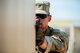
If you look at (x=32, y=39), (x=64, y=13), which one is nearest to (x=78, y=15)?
(x=64, y=13)

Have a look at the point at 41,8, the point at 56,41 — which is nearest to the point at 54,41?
the point at 56,41

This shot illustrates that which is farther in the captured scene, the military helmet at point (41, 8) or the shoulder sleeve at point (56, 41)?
the shoulder sleeve at point (56, 41)

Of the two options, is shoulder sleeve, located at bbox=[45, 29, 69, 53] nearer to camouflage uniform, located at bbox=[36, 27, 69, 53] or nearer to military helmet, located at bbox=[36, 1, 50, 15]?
camouflage uniform, located at bbox=[36, 27, 69, 53]

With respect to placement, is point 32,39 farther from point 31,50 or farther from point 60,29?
point 60,29

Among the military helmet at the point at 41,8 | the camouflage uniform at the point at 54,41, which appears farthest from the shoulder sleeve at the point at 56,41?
the military helmet at the point at 41,8

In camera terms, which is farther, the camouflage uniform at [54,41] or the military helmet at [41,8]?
the camouflage uniform at [54,41]

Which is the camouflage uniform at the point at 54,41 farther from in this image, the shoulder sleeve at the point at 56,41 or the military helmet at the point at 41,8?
the military helmet at the point at 41,8

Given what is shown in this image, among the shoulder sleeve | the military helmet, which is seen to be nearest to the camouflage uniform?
the shoulder sleeve

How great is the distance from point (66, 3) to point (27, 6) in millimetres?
685

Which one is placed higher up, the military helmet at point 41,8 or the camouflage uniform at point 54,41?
the military helmet at point 41,8

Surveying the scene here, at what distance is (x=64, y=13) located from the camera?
958 mm

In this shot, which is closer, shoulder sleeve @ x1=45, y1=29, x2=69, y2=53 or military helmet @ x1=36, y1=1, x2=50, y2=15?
military helmet @ x1=36, y1=1, x2=50, y2=15

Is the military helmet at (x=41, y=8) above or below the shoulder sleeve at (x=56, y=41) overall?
above

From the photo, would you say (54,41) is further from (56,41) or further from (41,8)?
(41,8)
